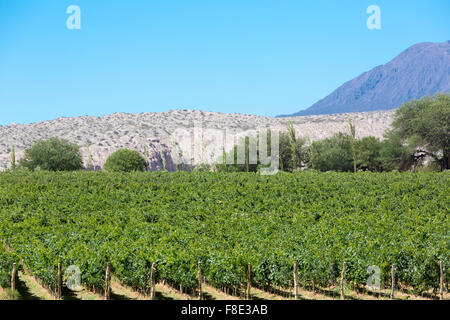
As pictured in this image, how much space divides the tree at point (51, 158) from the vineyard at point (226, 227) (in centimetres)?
3008

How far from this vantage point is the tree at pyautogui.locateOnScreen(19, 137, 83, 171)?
93375 mm

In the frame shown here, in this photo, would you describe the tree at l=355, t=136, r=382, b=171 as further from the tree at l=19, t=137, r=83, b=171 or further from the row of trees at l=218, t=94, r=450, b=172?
the tree at l=19, t=137, r=83, b=171

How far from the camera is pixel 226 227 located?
36.5m

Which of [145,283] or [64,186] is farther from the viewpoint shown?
[64,186]

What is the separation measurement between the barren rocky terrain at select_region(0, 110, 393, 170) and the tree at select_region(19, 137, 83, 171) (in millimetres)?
35589

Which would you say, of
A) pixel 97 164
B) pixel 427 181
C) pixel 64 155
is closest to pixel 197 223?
pixel 427 181

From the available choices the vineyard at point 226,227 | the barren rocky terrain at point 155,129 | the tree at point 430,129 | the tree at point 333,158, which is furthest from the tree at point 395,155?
the barren rocky terrain at point 155,129

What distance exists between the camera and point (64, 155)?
94438mm

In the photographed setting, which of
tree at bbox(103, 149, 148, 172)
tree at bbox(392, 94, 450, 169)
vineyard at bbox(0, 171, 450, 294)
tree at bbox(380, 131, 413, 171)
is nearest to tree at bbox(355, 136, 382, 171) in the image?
tree at bbox(380, 131, 413, 171)

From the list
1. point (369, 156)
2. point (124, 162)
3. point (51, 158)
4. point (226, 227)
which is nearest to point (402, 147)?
point (369, 156)

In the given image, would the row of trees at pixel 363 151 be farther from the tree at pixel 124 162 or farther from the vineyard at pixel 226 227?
the vineyard at pixel 226 227

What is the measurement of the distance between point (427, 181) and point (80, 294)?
42.6 meters

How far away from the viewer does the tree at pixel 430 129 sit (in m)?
82.7

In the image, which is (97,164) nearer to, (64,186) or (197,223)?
(64,186)
